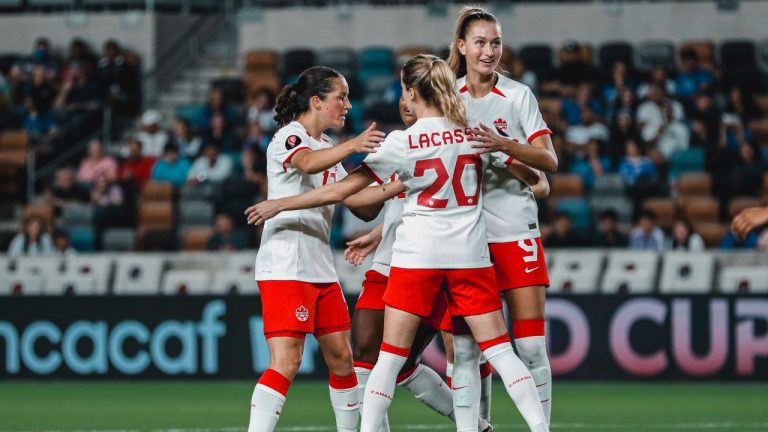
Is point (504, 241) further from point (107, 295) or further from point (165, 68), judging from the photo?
point (165, 68)

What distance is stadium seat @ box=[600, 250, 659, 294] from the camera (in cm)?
1413

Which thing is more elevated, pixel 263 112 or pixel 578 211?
pixel 263 112

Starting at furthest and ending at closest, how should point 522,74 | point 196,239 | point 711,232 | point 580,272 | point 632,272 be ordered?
point 522,74 < point 196,239 < point 711,232 < point 580,272 < point 632,272

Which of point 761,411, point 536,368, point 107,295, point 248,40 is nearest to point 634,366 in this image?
point 761,411

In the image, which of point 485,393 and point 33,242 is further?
point 33,242

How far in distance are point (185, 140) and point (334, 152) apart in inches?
469

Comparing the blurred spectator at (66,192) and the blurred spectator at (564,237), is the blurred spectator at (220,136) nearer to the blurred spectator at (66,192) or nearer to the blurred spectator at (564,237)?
the blurred spectator at (66,192)

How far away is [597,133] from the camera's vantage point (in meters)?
17.1

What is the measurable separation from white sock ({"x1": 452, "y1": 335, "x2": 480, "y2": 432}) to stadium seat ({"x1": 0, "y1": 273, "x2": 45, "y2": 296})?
917cm

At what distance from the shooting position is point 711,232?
51.4 feet

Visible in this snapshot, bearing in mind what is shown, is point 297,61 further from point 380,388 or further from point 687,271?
point 380,388

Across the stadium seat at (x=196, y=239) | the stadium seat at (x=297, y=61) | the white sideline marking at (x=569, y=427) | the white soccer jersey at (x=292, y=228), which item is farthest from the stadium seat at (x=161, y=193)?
the white soccer jersey at (x=292, y=228)

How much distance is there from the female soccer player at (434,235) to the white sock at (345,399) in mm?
484

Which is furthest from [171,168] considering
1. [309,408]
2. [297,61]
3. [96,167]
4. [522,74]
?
[309,408]
